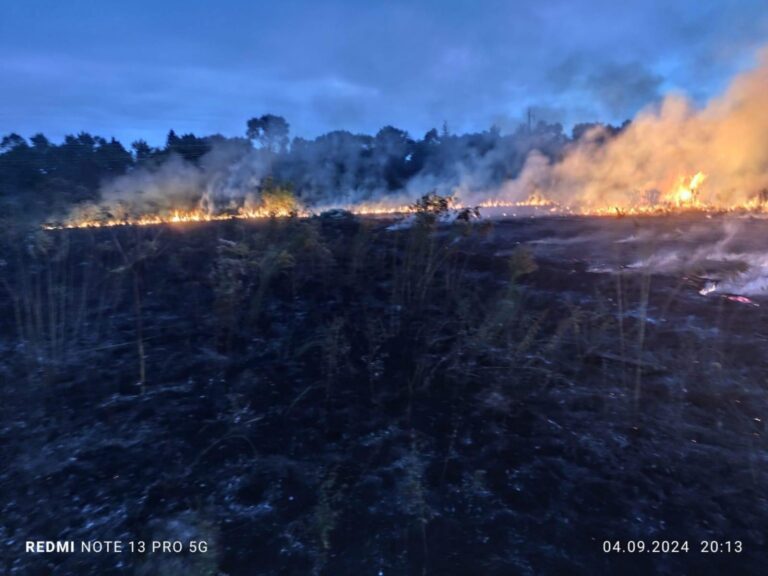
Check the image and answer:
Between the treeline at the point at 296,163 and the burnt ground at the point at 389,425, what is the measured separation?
1837 centimetres

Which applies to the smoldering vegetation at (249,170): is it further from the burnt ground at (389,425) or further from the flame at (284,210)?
the burnt ground at (389,425)

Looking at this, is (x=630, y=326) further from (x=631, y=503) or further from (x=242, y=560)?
(x=242, y=560)

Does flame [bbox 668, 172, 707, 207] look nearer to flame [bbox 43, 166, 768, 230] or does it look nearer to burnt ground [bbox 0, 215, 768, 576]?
flame [bbox 43, 166, 768, 230]

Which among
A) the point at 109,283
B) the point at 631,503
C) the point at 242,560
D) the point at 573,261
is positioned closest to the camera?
the point at 242,560

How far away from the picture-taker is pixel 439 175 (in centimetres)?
3269

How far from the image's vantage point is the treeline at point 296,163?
2600cm

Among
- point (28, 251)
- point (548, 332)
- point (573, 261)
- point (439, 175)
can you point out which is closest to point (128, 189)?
point (28, 251)

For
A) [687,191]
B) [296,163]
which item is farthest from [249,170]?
[687,191]

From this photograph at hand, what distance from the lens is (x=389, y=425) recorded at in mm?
4594

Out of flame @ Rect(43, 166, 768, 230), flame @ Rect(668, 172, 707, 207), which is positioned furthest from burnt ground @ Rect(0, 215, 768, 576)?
flame @ Rect(668, 172, 707, 207)

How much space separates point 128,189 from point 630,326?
24793 mm

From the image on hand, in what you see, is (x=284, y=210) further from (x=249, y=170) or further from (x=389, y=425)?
(x=389, y=425)

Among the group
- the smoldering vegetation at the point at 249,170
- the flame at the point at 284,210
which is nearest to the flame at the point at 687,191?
the flame at the point at 284,210

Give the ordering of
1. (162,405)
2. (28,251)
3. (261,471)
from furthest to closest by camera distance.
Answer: (28,251) < (162,405) < (261,471)
